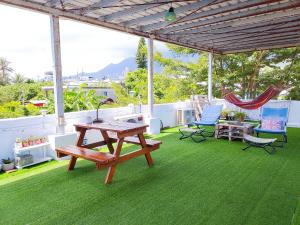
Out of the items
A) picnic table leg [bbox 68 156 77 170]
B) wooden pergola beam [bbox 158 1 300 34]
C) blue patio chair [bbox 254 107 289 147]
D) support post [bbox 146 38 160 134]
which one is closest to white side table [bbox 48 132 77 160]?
picnic table leg [bbox 68 156 77 170]

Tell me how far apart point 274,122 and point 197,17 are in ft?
11.0

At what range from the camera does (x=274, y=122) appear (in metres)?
6.18

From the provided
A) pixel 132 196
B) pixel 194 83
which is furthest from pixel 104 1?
pixel 194 83

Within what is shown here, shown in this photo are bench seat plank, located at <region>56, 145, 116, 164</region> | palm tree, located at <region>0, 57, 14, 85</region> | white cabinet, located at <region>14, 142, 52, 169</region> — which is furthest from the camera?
palm tree, located at <region>0, 57, 14, 85</region>

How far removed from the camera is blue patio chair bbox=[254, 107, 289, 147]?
5.83 m

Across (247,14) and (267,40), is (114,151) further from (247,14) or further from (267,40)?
(267,40)

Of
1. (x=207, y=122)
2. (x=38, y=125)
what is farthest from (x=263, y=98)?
(x=38, y=125)

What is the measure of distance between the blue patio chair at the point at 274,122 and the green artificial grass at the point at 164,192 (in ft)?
3.59

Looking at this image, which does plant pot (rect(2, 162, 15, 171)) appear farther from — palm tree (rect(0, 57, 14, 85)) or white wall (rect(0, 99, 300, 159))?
palm tree (rect(0, 57, 14, 85))

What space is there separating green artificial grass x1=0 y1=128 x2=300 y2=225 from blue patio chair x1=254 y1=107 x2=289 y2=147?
1094 millimetres

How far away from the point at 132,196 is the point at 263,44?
298 inches

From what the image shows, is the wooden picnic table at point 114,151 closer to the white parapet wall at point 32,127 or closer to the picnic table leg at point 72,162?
the picnic table leg at point 72,162

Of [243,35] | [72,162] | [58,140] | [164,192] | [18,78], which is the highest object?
[18,78]

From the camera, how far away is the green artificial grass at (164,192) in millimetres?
2621
